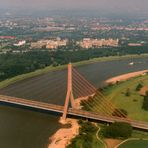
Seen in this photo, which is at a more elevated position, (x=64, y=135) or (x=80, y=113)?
(x=80, y=113)

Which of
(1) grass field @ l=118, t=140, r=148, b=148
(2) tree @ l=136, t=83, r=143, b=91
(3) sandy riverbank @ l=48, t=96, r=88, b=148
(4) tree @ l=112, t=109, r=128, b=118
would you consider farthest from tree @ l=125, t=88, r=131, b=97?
(1) grass field @ l=118, t=140, r=148, b=148

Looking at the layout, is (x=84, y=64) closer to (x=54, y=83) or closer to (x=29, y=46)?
(x=54, y=83)

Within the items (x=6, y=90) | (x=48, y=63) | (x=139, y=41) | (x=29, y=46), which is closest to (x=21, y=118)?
(x=6, y=90)

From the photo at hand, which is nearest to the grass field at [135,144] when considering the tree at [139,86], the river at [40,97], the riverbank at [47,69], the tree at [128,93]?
the river at [40,97]

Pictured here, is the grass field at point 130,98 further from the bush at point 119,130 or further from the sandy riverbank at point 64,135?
the sandy riverbank at point 64,135

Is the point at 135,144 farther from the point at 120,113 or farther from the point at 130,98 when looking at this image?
the point at 130,98

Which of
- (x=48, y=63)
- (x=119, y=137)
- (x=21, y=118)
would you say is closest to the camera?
(x=119, y=137)

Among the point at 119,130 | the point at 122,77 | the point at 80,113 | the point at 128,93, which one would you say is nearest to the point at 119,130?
the point at 119,130
